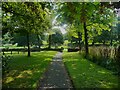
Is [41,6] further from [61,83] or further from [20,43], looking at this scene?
[20,43]

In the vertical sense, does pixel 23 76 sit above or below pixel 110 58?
below

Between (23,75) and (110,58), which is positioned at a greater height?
(110,58)

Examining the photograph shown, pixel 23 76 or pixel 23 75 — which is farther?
pixel 23 75

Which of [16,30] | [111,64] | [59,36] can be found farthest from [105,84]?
[59,36]

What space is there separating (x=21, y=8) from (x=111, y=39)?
5627 centimetres

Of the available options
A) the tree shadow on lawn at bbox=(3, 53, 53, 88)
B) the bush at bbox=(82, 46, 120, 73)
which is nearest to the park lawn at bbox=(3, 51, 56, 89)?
the tree shadow on lawn at bbox=(3, 53, 53, 88)

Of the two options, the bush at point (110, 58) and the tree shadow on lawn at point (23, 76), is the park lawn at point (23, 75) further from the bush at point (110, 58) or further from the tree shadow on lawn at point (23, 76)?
the bush at point (110, 58)

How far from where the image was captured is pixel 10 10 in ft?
70.9

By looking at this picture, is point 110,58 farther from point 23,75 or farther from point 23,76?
point 23,76

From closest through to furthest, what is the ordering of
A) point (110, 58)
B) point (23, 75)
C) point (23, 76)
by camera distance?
point (23, 76), point (23, 75), point (110, 58)

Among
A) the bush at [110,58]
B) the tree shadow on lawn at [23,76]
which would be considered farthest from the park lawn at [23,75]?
the bush at [110,58]

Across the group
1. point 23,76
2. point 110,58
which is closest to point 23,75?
point 23,76

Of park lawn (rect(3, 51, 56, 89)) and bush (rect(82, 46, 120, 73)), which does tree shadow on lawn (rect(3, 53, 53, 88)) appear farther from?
bush (rect(82, 46, 120, 73))

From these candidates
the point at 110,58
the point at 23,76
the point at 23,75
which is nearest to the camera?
the point at 23,76
